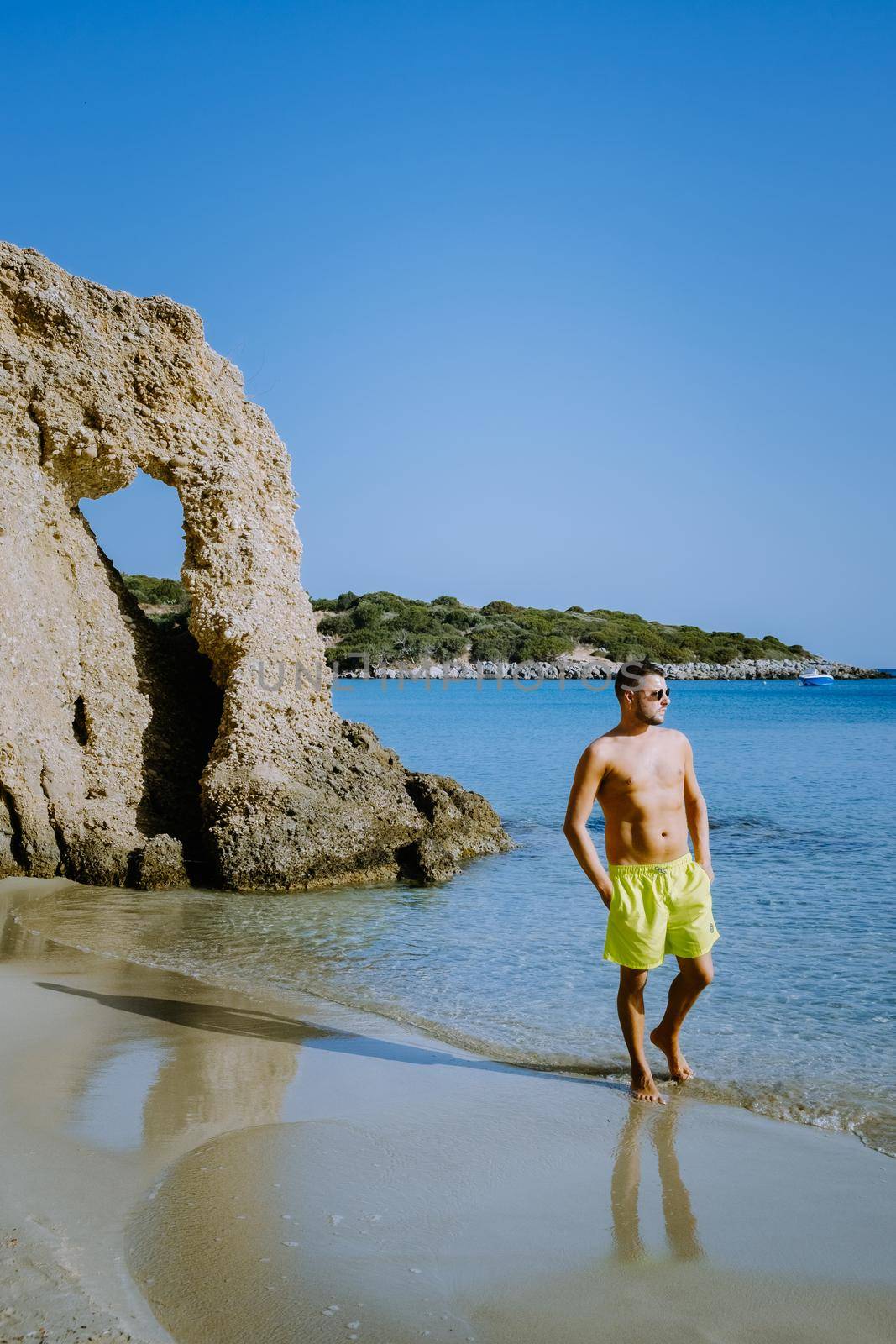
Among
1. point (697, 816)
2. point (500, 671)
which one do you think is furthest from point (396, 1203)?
point (500, 671)

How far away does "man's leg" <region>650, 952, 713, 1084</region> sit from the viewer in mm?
4699

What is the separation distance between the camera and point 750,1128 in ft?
15.0

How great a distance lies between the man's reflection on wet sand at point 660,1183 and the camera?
341 centimetres

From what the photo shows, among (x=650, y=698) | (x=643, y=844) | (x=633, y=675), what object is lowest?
(x=643, y=844)

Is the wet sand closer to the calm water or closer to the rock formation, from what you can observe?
the calm water

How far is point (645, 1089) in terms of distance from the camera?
483 centimetres

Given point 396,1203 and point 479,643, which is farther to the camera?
point 479,643

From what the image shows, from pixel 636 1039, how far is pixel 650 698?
1.59 m

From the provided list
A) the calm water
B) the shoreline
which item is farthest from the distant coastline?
the calm water

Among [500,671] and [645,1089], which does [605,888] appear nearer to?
[645,1089]

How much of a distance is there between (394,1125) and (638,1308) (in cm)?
157

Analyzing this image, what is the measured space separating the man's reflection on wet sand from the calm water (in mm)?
592

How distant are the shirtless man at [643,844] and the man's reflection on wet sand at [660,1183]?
488 mm

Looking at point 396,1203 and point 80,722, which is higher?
point 80,722
